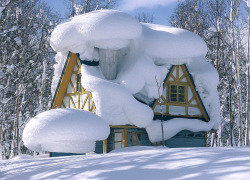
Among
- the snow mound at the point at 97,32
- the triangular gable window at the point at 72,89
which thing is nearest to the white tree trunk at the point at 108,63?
the snow mound at the point at 97,32

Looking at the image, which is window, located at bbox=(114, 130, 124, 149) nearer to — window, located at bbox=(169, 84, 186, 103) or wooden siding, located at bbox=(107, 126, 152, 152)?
wooden siding, located at bbox=(107, 126, 152, 152)

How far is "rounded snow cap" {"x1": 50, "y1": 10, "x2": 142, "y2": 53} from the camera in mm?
14766

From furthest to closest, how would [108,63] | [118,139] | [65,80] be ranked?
1. [65,80]
2. [108,63]
3. [118,139]

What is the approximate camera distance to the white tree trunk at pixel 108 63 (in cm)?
1641

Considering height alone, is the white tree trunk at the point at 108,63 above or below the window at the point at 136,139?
above

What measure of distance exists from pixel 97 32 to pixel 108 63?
2161 mm

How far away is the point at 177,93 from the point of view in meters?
16.7

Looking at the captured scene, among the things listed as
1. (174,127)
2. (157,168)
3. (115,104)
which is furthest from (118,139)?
(157,168)

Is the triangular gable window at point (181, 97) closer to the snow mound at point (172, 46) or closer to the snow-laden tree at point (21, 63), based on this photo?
the snow mound at point (172, 46)

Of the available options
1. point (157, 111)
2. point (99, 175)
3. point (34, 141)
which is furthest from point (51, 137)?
point (157, 111)

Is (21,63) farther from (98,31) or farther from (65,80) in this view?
(98,31)

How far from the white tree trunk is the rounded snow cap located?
848 mm

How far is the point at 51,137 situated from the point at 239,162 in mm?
6958

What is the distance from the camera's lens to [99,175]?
6.20 metres
